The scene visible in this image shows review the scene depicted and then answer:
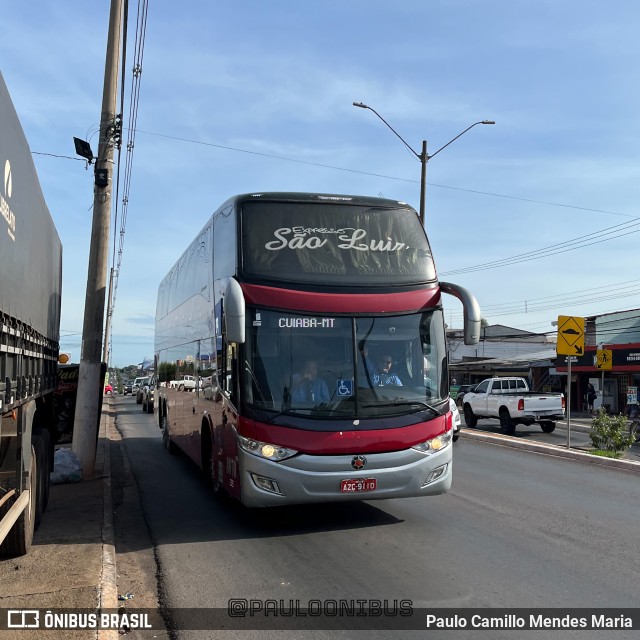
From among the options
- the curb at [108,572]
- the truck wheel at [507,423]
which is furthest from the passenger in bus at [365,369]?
the truck wheel at [507,423]

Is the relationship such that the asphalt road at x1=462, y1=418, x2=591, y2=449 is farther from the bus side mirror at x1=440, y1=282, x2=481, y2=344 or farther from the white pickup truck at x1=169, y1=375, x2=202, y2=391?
the bus side mirror at x1=440, y1=282, x2=481, y2=344

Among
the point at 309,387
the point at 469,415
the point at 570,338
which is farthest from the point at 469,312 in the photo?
the point at 469,415

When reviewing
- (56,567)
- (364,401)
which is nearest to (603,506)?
(364,401)

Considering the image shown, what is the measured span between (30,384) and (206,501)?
3.53 m

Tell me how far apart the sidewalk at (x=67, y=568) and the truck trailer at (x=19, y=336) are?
263 mm

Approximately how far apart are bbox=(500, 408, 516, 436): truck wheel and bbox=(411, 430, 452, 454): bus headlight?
16.4m

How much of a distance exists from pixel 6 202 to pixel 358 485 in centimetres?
444

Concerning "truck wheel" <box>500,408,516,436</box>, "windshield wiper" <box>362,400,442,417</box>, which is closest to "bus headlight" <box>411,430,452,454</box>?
"windshield wiper" <box>362,400,442,417</box>

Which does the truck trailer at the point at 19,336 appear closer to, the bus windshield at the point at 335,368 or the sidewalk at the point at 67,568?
the sidewalk at the point at 67,568

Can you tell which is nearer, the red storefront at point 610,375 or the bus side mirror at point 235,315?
the bus side mirror at point 235,315

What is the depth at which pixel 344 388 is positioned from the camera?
7.75 m

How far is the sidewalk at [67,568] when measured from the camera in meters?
5.25

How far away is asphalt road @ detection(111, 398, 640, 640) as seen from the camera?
18.8 ft

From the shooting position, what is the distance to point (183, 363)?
13.0 meters
